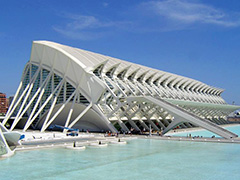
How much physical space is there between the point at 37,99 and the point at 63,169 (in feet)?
123

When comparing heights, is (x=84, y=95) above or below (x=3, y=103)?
below

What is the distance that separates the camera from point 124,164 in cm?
2127

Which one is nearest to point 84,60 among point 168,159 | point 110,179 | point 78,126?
point 78,126

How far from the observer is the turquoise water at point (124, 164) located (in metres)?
17.8

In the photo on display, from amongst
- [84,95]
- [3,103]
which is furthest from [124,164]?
[3,103]

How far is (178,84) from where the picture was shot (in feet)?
242

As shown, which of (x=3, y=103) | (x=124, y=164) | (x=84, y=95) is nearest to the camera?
(x=124, y=164)

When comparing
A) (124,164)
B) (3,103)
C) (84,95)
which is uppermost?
(3,103)

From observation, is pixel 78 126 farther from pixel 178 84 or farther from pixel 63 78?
pixel 178 84

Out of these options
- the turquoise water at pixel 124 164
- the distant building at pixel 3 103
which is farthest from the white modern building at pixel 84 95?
the distant building at pixel 3 103

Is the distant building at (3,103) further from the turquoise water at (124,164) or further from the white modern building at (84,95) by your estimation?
the turquoise water at (124,164)

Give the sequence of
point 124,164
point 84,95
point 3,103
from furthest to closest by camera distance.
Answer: point 3,103 < point 84,95 < point 124,164

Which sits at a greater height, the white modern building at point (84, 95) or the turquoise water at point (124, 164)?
the white modern building at point (84, 95)

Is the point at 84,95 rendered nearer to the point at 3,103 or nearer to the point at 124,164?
the point at 124,164
